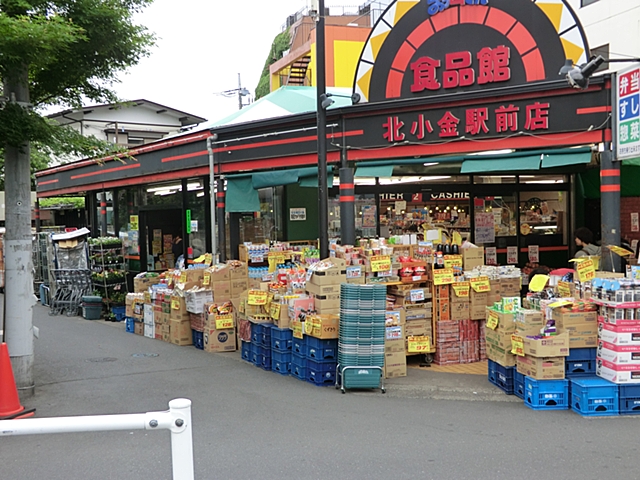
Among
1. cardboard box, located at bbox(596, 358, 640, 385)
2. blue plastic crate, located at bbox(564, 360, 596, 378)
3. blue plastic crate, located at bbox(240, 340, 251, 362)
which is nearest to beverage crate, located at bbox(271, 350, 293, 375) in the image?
blue plastic crate, located at bbox(240, 340, 251, 362)

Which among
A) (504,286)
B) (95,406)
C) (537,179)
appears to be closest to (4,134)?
(95,406)

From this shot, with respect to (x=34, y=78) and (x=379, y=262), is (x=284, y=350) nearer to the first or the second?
(x=379, y=262)

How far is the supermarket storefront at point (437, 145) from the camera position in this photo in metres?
10.7

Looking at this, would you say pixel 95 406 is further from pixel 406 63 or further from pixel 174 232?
pixel 174 232

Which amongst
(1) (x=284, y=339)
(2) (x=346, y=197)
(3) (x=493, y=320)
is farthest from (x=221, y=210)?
(3) (x=493, y=320)

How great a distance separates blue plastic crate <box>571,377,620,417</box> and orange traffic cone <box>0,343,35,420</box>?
6.55m

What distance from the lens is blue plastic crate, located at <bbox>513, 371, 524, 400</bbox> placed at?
25.7 ft

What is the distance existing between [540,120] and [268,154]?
5.99 meters

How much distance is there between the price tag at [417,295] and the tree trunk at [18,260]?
553 centimetres

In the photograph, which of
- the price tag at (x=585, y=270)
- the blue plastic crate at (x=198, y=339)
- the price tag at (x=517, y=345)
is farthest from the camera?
the blue plastic crate at (x=198, y=339)

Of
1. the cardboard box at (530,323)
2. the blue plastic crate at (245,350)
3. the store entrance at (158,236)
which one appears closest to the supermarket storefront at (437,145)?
the store entrance at (158,236)

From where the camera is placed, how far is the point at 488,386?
8.49 m

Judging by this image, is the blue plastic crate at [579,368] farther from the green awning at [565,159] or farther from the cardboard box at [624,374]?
the green awning at [565,159]

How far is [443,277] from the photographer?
9742 millimetres
